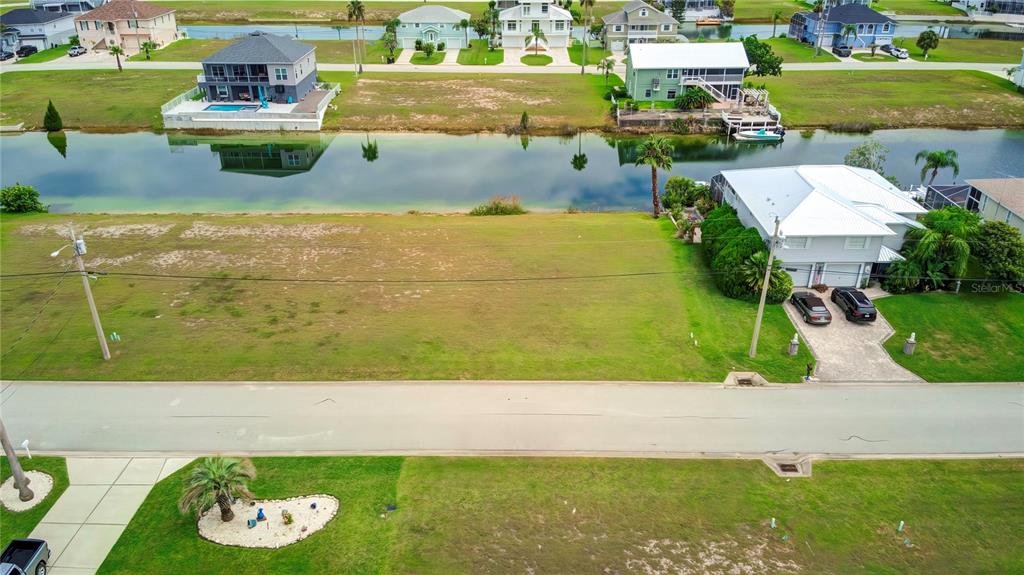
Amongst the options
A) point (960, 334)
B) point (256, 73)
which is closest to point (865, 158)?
point (960, 334)

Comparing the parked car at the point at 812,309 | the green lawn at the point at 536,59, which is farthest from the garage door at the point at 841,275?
the green lawn at the point at 536,59

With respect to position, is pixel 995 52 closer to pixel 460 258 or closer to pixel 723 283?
pixel 723 283

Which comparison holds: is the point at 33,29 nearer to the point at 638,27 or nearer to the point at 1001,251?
the point at 638,27

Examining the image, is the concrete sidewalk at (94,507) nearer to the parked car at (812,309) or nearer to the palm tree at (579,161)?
the parked car at (812,309)

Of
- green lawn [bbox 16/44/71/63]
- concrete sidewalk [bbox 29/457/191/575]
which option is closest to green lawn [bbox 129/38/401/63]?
green lawn [bbox 16/44/71/63]

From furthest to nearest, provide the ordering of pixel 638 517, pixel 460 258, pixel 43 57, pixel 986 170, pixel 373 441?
pixel 43 57, pixel 986 170, pixel 460 258, pixel 373 441, pixel 638 517

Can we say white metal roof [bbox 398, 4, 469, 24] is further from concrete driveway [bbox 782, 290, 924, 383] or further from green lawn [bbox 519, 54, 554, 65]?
concrete driveway [bbox 782, 290, 924, 383]

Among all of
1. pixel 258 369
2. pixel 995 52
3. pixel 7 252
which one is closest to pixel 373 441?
pixel 258 369
